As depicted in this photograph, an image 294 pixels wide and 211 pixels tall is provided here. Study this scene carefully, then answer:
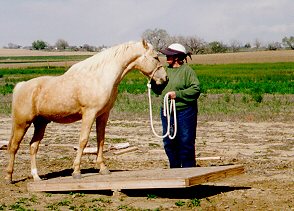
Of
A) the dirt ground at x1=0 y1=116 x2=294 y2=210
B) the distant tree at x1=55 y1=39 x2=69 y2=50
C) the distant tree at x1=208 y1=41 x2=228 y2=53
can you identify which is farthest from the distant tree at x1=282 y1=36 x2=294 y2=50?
the dirt ground at x1=0 y1=116 x2=294 y2=210

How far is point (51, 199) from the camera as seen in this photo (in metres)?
8.53

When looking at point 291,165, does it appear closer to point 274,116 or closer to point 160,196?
point 160,196

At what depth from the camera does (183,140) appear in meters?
9.13

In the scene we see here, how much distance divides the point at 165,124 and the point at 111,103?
3.31 ft

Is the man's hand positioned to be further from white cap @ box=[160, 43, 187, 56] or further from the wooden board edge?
the wooden board edge

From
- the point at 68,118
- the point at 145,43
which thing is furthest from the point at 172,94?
the point at 68,118

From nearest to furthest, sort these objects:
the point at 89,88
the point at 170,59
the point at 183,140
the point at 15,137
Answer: the point at 89,88 < the point at 170,59 < the point at 183,140 < the point at 15,137

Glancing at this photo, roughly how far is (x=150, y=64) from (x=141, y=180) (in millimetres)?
1755

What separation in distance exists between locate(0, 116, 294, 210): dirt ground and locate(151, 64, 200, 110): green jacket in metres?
1.39

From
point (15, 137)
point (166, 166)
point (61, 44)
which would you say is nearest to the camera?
point (15, 137)

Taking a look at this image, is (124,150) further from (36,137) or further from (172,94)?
(172,94)

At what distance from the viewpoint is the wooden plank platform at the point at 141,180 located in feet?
26.0

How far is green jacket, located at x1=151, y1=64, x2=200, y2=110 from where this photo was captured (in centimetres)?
881

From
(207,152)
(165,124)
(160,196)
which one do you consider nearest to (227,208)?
(160,196)
